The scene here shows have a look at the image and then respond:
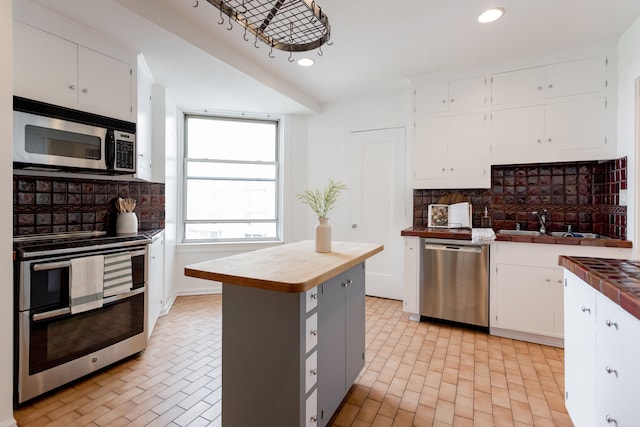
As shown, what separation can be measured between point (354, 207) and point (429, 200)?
3.21 feet

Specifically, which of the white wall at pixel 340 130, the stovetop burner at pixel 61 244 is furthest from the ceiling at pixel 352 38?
the stovetop burner at pixel 61 244

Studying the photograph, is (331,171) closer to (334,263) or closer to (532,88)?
(532,88)

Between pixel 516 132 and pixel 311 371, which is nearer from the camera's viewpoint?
pixel 311 371

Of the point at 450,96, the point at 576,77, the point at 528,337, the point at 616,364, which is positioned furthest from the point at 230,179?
the point at 616,364

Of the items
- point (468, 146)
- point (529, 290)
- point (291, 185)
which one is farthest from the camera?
point (291, 185)

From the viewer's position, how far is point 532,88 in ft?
9.64

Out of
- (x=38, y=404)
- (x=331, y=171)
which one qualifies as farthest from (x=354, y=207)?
(x=38, y=404)

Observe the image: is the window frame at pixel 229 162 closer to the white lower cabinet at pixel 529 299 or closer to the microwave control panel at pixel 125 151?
A: the microwave control panel at pixel 125 151

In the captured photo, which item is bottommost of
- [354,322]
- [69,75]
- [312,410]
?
[312,410]

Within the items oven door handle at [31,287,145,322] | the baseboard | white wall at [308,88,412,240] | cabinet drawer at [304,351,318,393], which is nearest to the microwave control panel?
oven door handle at [31,287,145,322]

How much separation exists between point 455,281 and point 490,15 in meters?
2.27

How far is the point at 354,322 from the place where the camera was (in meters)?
2.01

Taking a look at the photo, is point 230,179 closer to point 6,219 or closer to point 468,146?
point 6,219

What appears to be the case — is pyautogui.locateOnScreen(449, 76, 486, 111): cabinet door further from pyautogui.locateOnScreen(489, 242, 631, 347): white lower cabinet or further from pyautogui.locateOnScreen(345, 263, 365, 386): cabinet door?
pyautogui.locateOnScreen(345, 263, 365, 386): cabinet door
